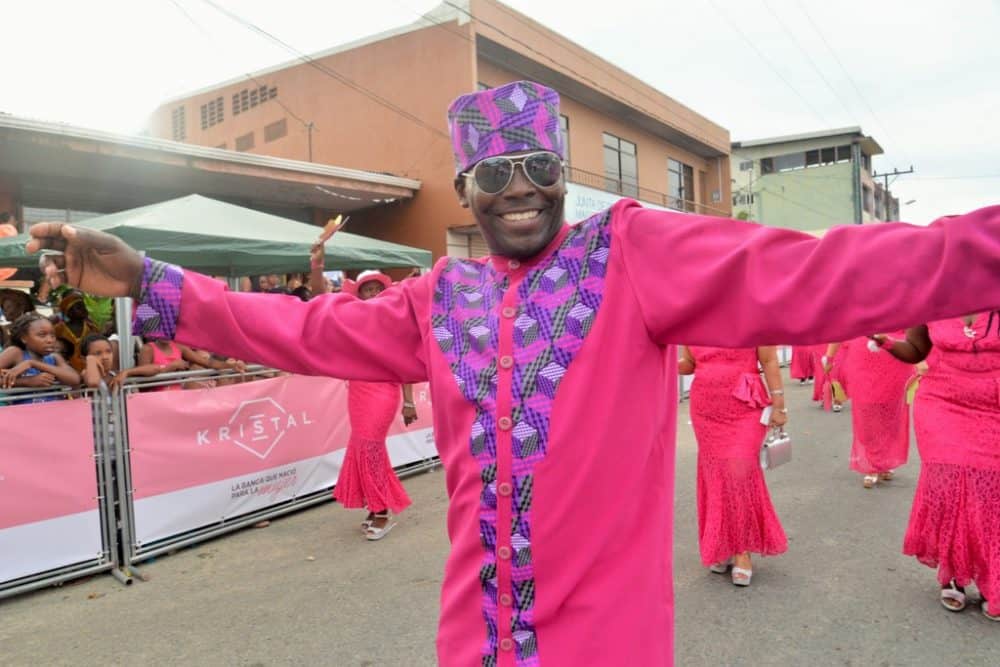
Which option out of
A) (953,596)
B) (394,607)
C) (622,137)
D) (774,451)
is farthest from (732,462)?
(622,137)

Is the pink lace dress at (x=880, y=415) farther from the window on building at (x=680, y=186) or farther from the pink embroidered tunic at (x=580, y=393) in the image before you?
the window on building at (x=680, y=186)

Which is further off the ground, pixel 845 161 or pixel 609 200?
pixel 845 161

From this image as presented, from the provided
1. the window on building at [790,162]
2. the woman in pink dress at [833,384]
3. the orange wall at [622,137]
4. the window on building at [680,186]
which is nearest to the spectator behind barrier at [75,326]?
the woman in pink dress at [833,384]

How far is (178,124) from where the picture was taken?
22.6m

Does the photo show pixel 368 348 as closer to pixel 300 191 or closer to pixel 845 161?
pixel 300 191

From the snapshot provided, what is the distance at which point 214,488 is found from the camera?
586cm

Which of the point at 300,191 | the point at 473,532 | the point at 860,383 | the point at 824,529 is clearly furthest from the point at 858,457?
the point at 300,191

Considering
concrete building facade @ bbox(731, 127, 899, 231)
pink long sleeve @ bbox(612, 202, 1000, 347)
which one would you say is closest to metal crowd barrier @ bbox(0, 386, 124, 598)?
pink long sleeve @ bbox(612, 202, 1000, 347)

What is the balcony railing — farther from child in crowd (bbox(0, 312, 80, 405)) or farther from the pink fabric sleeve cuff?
the pink fabric sleeve cuff

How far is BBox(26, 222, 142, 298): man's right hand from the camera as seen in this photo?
170cm

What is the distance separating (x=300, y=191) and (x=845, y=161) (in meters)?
38.5

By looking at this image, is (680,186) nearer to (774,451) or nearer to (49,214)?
(49,214)

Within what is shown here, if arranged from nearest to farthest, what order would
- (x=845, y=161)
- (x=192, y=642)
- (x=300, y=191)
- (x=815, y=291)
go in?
(x=815, y=291), (x=192, y=642), (x=300, y=191), (x=845, y=161)

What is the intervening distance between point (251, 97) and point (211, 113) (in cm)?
194
